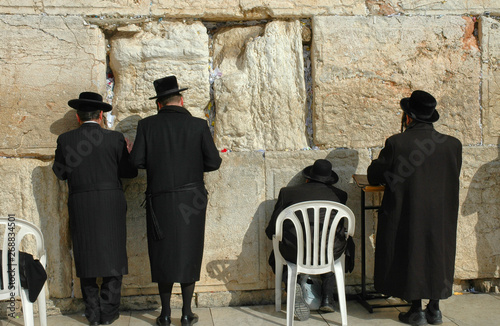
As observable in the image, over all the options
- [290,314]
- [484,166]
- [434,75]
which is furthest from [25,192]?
[484,166]

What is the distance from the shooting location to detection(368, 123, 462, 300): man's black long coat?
3738mm

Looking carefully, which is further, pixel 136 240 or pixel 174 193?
pixel 136 240

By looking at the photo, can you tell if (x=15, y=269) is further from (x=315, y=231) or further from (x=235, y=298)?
(x=315, y=231)

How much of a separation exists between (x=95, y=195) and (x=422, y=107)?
2.53 m

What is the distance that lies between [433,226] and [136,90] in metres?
2.65

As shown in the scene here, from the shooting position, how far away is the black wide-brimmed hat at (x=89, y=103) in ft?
12.8

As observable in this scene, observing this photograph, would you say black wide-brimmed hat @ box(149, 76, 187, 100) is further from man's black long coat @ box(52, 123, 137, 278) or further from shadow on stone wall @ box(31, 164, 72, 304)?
shadow on stone wall @ box(31, 164, 72, 304)

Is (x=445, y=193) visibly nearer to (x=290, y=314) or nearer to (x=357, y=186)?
(x=357, y=186)

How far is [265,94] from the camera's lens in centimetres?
451

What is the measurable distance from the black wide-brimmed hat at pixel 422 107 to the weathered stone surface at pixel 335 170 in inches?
30.7

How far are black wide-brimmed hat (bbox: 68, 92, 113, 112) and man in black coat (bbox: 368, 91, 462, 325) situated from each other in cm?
218

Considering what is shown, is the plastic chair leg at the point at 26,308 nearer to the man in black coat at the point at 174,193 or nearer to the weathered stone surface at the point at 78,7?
the man in black coat at the point at 174,193

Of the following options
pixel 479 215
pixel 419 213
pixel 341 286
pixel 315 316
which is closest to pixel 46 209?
pixel 315 316


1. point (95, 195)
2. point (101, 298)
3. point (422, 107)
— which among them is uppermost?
point (422, 107)
